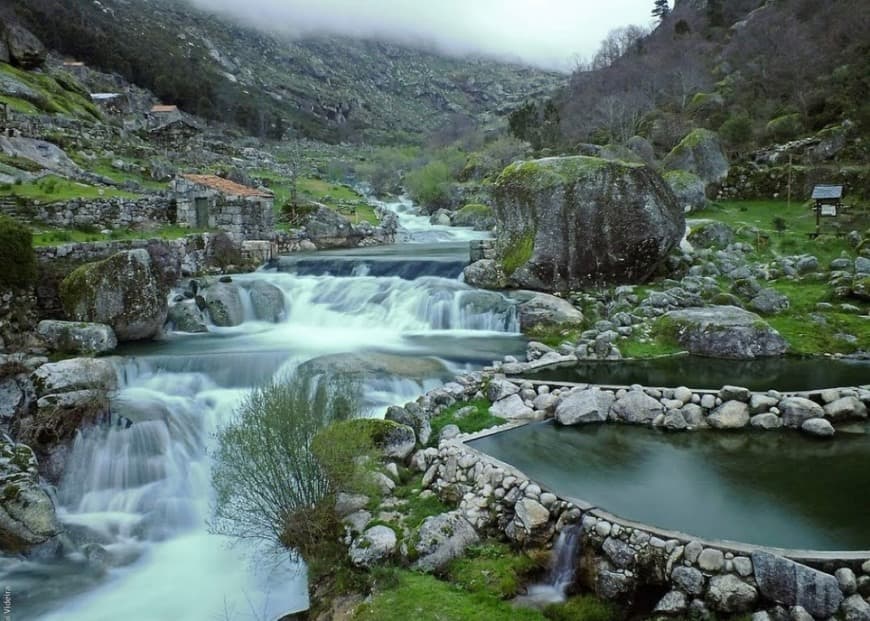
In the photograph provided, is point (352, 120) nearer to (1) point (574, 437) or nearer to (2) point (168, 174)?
(2) point (168, 174)

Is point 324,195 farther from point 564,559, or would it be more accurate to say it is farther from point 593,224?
point 564,559

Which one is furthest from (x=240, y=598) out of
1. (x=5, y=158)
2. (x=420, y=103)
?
(x=420, y=103)

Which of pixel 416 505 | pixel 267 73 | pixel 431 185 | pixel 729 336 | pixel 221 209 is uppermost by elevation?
pixel 267 73

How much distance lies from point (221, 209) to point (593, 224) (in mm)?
17945

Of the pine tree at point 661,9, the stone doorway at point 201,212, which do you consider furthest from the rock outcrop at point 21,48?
the pine tree at point 661,9

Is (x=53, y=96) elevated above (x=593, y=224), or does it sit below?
above

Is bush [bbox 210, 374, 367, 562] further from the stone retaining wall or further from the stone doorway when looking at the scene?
the stone doorway

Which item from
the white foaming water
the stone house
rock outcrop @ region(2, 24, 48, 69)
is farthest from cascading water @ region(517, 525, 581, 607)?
rock outcrop @ region(2, 24, 48, 69)

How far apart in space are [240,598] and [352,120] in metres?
126

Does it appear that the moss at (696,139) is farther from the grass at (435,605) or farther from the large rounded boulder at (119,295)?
the grass at (435,605)

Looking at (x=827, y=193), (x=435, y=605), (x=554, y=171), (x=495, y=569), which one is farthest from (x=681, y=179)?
(x=435, y=605)

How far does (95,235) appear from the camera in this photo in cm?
2422

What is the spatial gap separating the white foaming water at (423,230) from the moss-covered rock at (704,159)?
1272cm

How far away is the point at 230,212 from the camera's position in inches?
1203
